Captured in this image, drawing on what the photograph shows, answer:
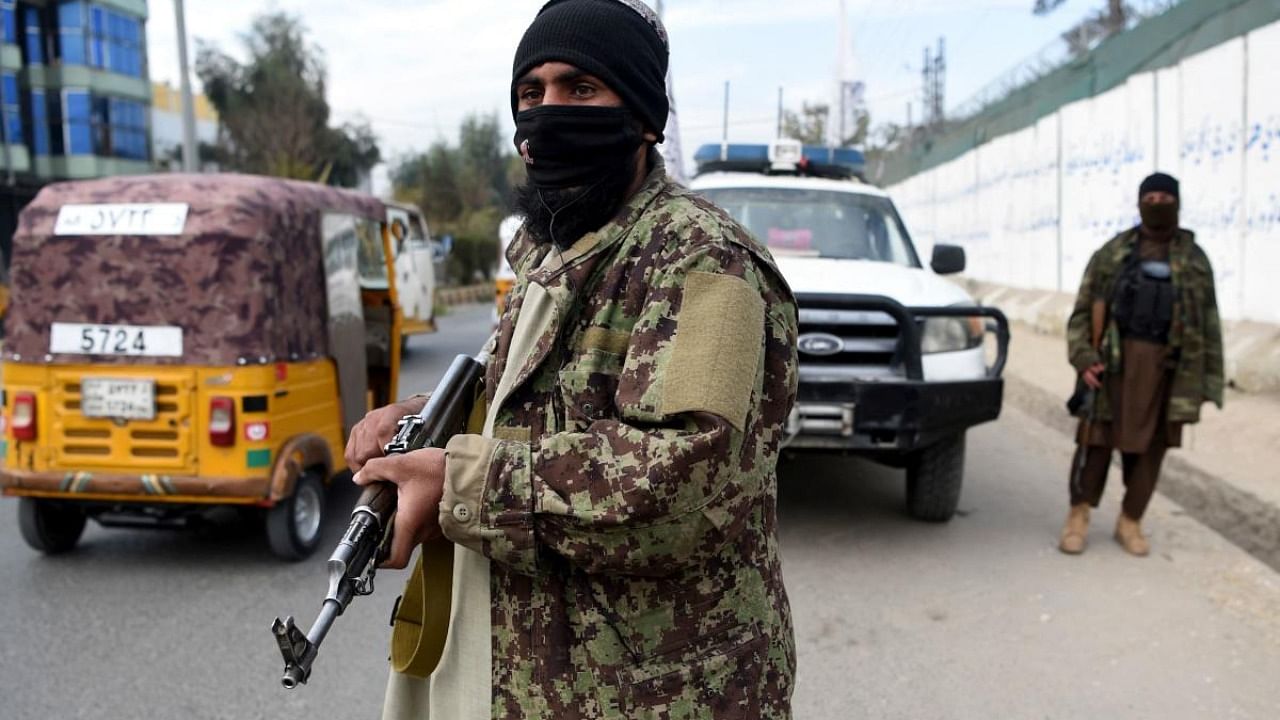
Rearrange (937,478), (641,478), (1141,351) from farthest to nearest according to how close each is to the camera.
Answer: (937,478)
(1141,351)
(641,478)

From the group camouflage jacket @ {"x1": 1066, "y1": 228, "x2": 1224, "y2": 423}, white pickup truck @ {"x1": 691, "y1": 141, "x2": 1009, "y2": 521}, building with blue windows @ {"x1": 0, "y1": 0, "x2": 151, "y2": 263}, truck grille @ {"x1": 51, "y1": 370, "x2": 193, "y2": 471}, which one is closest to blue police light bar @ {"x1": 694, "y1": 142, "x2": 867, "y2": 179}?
white pickup truck @ {"x1": 691, "y1": 141, "x2": 1009, "y2": 521}

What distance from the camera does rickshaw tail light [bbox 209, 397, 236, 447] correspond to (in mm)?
4766

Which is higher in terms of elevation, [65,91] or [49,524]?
[65,91]

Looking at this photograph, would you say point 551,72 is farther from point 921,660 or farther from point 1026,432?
point 1026,432

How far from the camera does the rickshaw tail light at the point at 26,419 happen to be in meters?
4.87

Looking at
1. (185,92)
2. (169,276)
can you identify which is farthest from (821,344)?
(185,92)

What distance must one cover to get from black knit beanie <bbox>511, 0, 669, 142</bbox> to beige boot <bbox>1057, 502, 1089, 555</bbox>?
14.5ft

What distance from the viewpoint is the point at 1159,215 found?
4.96 metres

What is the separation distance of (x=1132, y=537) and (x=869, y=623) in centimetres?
181

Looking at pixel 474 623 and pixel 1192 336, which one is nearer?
pixel 474 623

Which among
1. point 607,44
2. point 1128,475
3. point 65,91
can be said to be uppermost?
point 65,91

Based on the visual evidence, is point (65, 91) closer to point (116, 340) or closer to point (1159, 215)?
point (116, 340)

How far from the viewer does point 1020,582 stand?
478 centimetres

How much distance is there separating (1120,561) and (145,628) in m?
4.44
